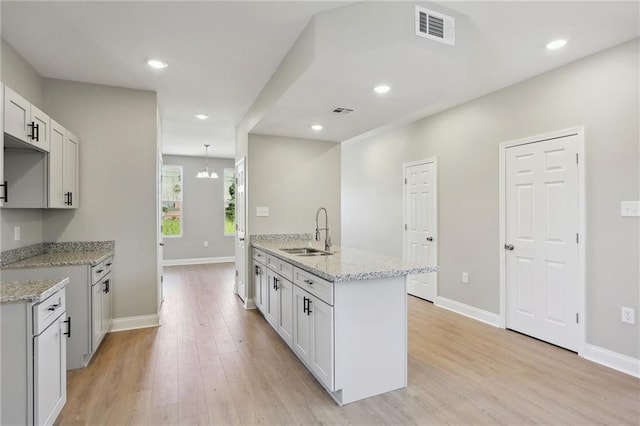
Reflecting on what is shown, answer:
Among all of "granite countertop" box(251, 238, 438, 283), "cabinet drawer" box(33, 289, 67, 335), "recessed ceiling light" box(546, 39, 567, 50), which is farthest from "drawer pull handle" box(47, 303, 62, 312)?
"recessed ceiling light" box(546, 39, 567, 50)

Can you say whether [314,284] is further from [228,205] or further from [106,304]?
[228,205]

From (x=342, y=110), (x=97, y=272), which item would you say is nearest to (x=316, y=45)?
(x=342, y=110)

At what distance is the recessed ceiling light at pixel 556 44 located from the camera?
8.83 ft

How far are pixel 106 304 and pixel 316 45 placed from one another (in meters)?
3.19

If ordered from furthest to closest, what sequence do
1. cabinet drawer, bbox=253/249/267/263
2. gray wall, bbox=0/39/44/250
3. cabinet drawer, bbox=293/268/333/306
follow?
1. cabinet drawer, bbox=253/249/267/263
2. gray wall, bbox=0/39/44/250
3. cabinet drawer, bbox=293/268/333/306

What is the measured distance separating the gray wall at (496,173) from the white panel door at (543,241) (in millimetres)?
140

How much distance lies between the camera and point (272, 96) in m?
3.30

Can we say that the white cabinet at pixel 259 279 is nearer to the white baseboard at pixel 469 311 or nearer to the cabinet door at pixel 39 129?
the cabinet door at pixel 39 129

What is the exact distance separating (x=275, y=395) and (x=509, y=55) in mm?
3389

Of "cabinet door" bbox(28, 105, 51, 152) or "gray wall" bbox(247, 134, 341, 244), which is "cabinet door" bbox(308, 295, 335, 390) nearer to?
"gray wall" bbox(247, 134, 341, 244)

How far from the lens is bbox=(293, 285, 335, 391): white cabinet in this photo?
7.30ft

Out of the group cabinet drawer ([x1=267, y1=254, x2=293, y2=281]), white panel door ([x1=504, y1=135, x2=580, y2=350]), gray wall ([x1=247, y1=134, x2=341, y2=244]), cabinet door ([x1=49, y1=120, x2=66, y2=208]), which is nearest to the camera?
cabinet door ([x1=49, y1=120, x2=66, y2=208])

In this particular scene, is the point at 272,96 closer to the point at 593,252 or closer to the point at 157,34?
the point at 157,34

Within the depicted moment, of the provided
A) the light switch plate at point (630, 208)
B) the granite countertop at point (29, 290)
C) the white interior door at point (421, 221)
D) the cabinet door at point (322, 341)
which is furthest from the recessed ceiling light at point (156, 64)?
the light switch plate at point (630, 208)
